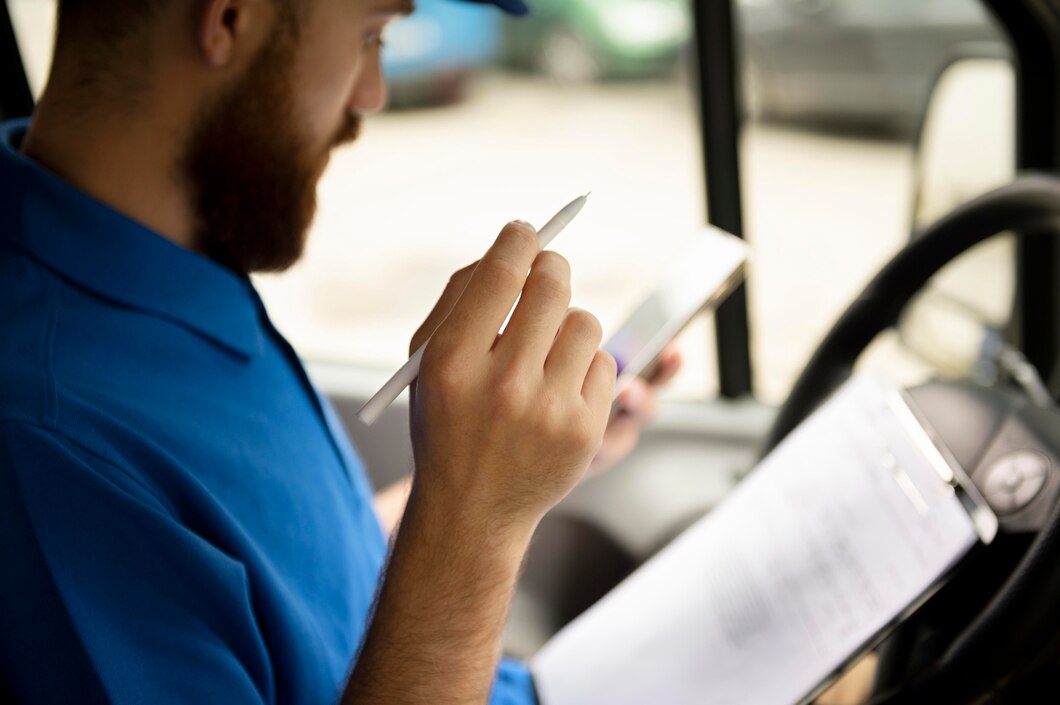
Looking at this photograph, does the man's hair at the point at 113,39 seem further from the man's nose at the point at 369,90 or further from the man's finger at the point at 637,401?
the man's finger at the point at 637,401

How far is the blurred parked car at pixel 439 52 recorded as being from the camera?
13.5 ft

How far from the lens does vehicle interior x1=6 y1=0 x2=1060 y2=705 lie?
3.22ft

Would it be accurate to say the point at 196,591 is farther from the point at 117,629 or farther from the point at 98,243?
the point at 98,243

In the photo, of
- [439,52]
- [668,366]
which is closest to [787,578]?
[668,366]

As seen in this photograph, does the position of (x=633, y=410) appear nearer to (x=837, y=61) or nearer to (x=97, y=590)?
(x=97, y=590)

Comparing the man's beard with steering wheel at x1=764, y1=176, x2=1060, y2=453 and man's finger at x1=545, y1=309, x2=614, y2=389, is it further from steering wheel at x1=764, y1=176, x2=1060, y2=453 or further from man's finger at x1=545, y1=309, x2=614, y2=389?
steering wheel at x1=764, y1=176, x2=1060, y2=453

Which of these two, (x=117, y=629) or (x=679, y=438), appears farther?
(x=679, y=438)

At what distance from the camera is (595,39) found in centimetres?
459

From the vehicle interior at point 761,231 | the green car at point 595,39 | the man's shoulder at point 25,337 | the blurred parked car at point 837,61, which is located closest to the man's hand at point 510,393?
the vehicle interior at point 761,231

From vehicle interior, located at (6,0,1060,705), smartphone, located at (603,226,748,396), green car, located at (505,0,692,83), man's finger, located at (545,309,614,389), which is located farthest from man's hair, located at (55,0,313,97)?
green car, located at (505,0,692,83)

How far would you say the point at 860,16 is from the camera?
11.5 ft

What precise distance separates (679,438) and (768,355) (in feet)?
2.85

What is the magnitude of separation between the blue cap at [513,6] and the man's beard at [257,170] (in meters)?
0.19

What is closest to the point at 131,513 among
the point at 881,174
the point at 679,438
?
the point at 679,438
